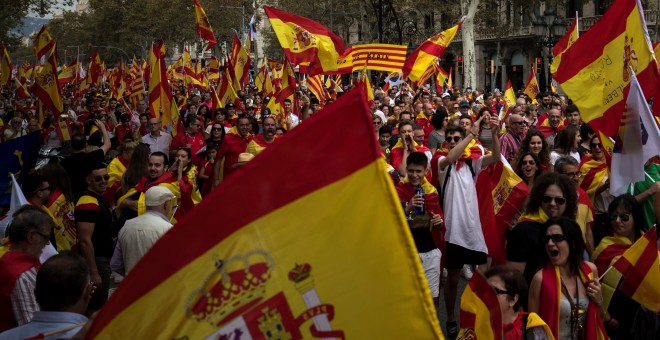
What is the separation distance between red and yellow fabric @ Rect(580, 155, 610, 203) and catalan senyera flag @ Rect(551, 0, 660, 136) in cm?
62

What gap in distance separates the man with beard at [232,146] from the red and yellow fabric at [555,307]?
5267mm

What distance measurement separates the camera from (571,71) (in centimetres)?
727

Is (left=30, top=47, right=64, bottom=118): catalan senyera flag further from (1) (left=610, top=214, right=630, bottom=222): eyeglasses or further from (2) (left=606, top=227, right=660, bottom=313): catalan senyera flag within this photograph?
(2) (left=606, top=227, right=660, bottom=313): catalan senyera flag

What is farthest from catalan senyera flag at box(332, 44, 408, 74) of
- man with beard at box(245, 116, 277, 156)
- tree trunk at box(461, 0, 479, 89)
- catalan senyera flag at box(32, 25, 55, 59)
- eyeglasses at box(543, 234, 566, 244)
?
tree trunk at box(461, 0, 479, 89)

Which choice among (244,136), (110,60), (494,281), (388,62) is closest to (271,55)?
(110,60)

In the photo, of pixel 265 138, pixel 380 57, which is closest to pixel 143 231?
pixel 265 138

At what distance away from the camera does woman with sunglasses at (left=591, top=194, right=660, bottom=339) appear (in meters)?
4.71

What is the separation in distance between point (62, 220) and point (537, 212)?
11.2 feet

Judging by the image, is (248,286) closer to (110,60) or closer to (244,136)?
(244,136)

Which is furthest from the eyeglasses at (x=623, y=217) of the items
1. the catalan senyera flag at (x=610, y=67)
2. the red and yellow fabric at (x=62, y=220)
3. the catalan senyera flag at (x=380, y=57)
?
the catalan senyera flag at (x=380, y=57)

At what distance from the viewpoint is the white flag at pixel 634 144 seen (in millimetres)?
6031

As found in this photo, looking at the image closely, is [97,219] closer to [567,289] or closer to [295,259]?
[567,289]

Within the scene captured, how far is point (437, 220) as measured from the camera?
642 cm

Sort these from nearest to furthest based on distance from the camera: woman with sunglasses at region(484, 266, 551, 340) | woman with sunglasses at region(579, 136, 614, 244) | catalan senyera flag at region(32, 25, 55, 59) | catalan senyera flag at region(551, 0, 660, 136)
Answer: woman with sunglasses at region(484, 266, 551, 340)
catalan senyera flag at region(551, 0, 660, 136)
woman with sunglasses at region(579, 136, 614, 244)
catalan senyera flag at region(32, 25, 55, 59)
